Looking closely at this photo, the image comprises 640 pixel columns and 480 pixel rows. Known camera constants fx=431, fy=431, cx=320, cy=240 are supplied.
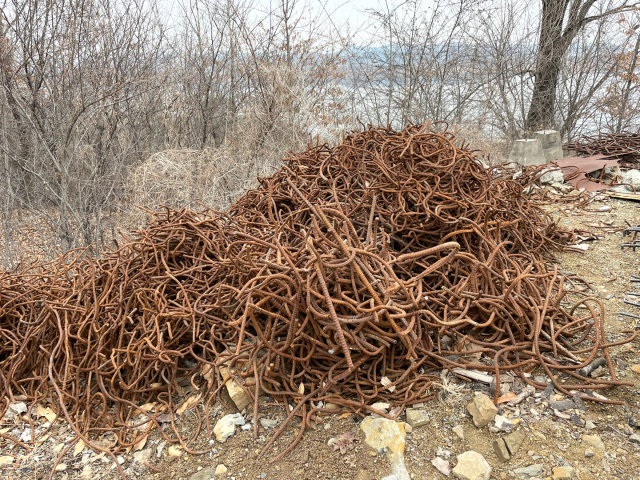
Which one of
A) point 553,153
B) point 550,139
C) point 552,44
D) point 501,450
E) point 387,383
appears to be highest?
point 552,44

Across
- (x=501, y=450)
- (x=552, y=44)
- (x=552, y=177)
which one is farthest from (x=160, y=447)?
(x=552, y=44)

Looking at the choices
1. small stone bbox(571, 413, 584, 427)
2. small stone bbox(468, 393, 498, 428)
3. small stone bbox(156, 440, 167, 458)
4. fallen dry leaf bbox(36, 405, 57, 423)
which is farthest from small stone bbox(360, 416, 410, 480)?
fallen dry leaf bbox(36, 405, 57, 423)

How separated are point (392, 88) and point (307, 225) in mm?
7289

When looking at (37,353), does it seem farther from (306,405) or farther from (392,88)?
(392,88)

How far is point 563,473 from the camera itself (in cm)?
153

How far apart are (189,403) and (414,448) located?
1145mm

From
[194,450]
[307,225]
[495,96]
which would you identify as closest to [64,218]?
[307,225]

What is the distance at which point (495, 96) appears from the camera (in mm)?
9648

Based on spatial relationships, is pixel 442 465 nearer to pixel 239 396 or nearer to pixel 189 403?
pixel 239 396

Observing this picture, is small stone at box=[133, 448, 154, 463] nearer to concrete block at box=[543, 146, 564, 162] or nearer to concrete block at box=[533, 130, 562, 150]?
concrete block at box=[543, 146, 564, 162]

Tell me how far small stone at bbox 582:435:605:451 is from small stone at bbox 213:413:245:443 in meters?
1.44

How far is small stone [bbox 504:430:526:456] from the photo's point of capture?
1.65m

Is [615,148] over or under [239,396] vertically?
over

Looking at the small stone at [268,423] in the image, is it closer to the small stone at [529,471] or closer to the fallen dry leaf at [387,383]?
the fallen dry leaf at [387,383]
